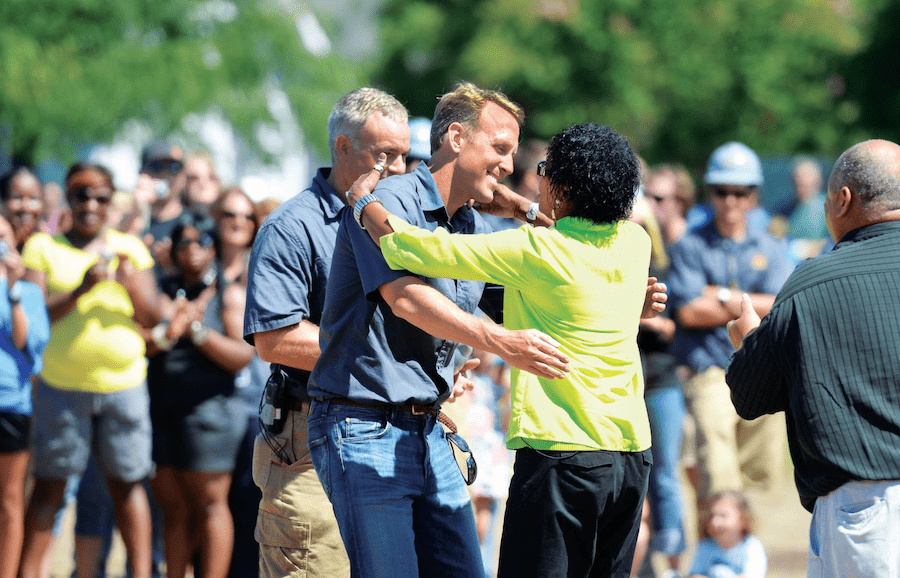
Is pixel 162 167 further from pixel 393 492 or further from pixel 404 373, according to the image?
pixel 393 492

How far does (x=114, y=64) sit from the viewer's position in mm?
15734

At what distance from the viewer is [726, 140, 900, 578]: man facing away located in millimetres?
3123

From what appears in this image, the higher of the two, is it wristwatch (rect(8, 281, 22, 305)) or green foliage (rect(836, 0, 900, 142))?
green foliage (rect(836, 0, 900, 142))

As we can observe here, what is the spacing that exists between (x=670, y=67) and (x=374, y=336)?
99.6 feet

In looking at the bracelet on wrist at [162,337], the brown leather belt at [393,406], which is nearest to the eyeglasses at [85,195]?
the bracelet on wrist at [162,337]

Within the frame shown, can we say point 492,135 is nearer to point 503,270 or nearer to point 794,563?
point 503,270

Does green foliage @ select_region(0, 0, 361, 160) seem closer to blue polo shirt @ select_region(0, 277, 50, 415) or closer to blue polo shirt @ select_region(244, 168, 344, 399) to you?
blue polo shirt @ select_region(0, 277, 50, 415)

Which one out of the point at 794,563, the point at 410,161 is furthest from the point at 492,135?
the point at 794,563

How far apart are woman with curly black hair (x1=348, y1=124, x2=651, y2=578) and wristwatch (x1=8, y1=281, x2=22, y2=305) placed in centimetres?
290

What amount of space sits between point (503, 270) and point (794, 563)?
4437 millimetres

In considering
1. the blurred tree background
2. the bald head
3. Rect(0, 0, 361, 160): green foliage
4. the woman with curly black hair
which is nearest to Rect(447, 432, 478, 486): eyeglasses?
the woman with curly black hair

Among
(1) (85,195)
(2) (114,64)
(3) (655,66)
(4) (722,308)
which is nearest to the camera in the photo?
(1) (85,195)

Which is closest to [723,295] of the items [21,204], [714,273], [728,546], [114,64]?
[714,273]

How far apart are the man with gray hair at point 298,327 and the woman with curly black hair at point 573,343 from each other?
2.06ft
